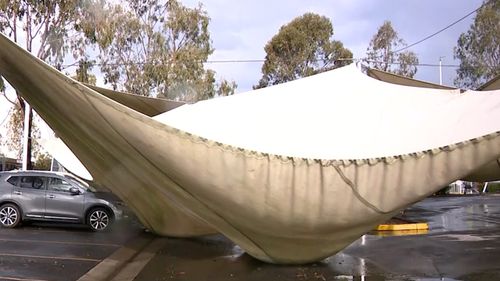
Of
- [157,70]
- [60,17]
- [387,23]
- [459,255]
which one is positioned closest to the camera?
A: [459,255]

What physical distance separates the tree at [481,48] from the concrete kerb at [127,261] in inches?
1380

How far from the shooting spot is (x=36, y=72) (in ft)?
26.7

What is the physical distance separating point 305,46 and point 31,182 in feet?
110

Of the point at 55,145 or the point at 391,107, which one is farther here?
the point at 55,145

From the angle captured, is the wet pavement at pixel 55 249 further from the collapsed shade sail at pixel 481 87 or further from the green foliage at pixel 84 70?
the green foliage at pixel 84 70

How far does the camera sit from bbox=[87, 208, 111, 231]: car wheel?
638 inches

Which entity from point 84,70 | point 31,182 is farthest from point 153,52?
point 31,182

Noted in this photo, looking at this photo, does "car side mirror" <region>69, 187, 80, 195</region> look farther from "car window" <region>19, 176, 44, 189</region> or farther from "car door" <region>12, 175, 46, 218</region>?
"car window" <region>19, 176, 44, 189</region>

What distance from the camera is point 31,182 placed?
16.5 meters

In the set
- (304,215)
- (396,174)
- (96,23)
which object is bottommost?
(304,215)

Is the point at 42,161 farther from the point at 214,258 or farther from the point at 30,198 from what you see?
the point at 214,258

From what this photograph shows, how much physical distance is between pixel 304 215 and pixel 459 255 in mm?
4219

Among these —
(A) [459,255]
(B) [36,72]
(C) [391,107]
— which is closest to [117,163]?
(B) [36,72]

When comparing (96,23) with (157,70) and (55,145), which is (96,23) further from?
(55,145)
